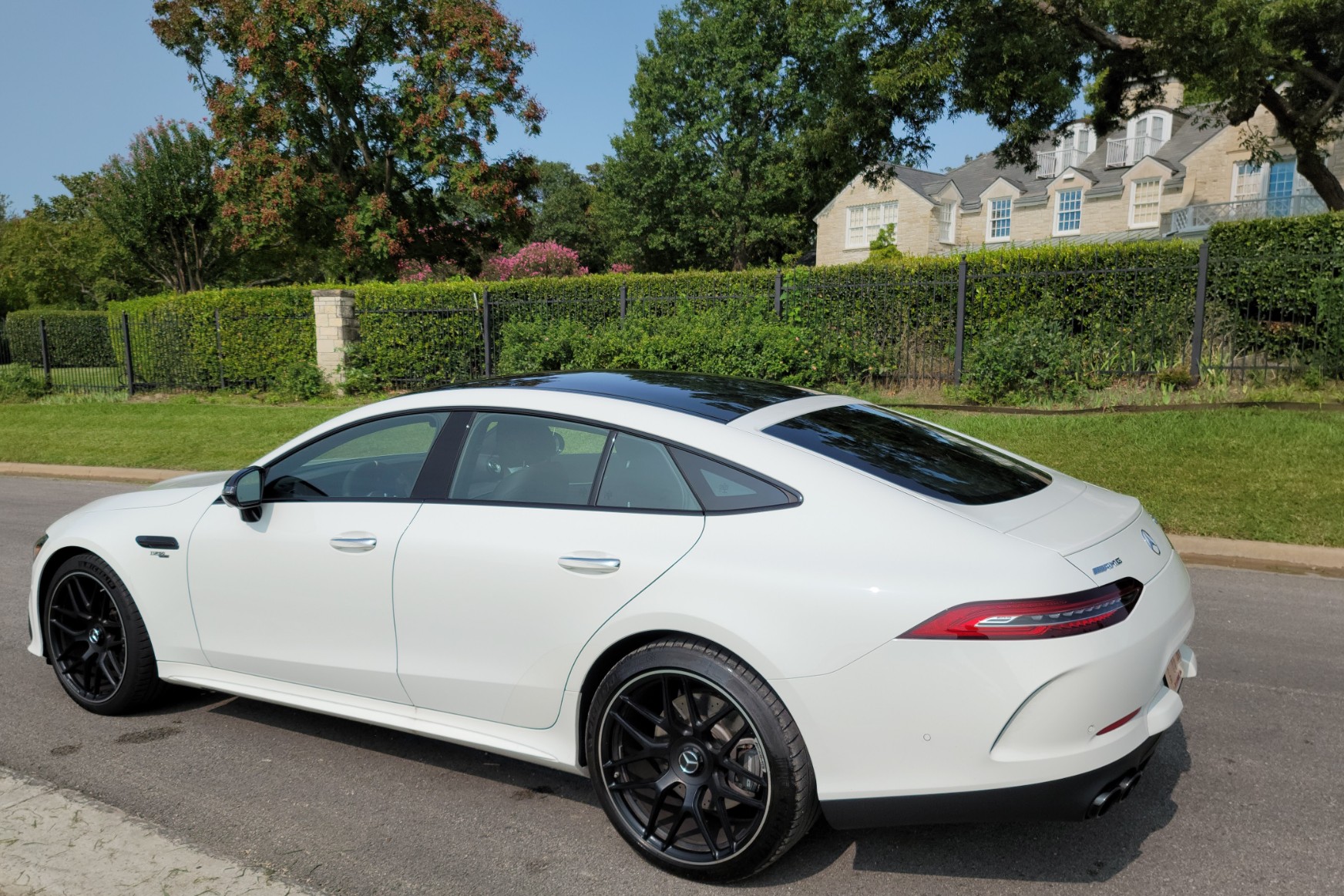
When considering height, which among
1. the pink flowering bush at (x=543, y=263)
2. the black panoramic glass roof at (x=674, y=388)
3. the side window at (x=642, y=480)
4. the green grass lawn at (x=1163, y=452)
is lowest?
the green grass lawn at (x=1163, y=452)

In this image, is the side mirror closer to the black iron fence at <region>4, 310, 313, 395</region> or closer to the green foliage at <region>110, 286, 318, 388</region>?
the green foliage at <region>110, 286, 318, 388</region>

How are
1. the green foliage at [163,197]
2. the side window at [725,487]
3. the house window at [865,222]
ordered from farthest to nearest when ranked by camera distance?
the house window at [865,222] → the green foliage at [163,197] → the side window at [725,487]

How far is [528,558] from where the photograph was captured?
3.13 meters

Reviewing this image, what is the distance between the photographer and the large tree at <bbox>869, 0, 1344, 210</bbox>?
597 inches

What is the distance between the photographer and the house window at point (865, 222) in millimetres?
42000

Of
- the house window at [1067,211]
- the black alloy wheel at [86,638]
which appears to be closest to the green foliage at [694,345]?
the black alloy wheel at [86,638]

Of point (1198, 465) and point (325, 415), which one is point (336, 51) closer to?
point (325, 415)

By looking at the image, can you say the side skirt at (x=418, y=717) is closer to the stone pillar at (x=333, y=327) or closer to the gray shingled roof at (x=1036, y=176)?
the stone pillar at (x=333, y=327)

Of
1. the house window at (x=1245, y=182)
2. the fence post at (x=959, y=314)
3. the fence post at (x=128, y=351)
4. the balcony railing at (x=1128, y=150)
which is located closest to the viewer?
the fence post at (x=959, y=314)

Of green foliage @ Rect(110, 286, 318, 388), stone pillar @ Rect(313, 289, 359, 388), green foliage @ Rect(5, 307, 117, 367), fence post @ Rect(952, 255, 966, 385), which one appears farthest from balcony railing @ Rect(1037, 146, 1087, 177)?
green foliage @ Rect(5, 307, 117, 367)

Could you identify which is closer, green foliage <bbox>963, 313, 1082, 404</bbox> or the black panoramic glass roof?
the black panoramic glass roof

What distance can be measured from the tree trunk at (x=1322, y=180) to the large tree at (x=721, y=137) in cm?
2414

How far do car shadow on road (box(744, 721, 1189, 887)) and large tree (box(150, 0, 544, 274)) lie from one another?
2430 centimetres

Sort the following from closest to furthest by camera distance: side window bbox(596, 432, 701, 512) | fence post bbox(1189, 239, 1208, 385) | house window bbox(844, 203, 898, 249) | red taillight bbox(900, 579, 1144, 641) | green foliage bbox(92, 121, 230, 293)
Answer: red taillight bbox(900, 579, 1144, 641), side window bbox(596, 432, 701, 512), fence post bbox(1189, 239, 1208, 385), green foliage bbox(92, 121, 230, 293), house window bbox(844, 203, 898, 249)
